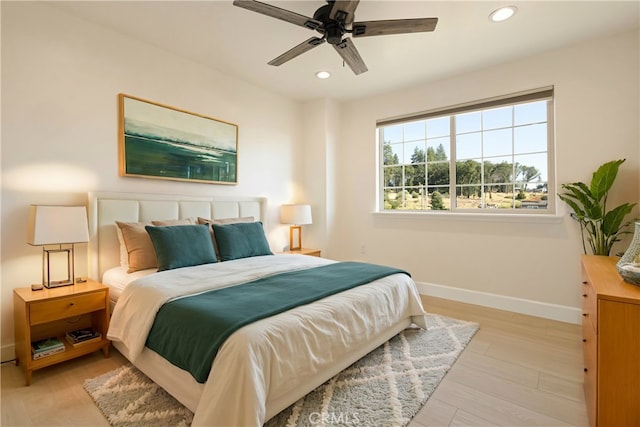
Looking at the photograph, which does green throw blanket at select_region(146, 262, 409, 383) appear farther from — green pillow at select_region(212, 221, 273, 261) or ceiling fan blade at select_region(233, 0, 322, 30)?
ceiling fan blade at select_region(233, 0, 322, 30)

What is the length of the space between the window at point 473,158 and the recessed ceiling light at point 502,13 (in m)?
1.04

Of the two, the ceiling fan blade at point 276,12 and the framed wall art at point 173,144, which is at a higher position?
the ceiling fan blade at point 276,12

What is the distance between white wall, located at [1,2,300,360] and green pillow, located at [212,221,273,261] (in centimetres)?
71

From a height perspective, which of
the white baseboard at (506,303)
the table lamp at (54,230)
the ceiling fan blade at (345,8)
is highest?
the ceiling fan blade at (345,8)

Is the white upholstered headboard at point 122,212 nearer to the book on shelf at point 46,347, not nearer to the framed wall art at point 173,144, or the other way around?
the framed wall art at point 173,144

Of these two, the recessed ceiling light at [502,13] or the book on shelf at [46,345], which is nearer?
the book on shelf at [46,345]

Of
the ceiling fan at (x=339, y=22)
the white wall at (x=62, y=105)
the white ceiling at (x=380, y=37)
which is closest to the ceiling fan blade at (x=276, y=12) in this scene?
the ceiling fan at (x=339, y=22)

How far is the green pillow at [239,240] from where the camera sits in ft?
9.52

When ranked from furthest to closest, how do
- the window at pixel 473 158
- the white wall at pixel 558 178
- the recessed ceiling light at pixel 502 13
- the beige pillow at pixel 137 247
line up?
the window at pixel 473 158
the white wall at pixel 558 178
the beige pillow at pixel 137 247
the recessed ceiling light at pixel 502 13

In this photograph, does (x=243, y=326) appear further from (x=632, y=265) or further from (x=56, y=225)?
(x=632, y=265)

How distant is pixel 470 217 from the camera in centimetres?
352

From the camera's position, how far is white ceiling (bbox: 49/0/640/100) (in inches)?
93.3

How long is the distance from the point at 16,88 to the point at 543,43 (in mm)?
Answer: 4333

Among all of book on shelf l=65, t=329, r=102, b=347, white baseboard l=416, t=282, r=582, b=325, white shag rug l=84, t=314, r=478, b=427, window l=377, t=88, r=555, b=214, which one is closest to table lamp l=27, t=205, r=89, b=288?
book on shelf l=65, t=329, r=102, b=347
